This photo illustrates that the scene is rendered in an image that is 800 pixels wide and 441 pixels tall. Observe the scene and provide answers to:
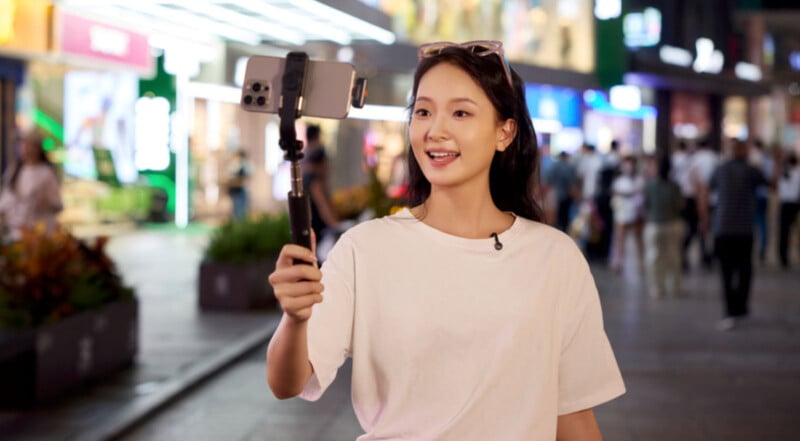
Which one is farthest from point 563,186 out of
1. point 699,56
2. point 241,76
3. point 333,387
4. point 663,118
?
point 699,56

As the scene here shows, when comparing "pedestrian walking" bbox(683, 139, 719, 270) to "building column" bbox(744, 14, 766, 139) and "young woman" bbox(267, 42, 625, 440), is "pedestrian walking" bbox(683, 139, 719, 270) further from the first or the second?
"building column" bbox(744, 14, 766, 139)

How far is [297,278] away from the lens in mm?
2389

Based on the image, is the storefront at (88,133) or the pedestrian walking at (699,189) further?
the storefront at (88,133)

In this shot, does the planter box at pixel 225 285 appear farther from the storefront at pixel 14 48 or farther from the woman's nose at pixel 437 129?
the woman's nose at pixel 437 129

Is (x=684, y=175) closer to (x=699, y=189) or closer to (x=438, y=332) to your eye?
(x=699, y=189)

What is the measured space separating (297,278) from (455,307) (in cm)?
52

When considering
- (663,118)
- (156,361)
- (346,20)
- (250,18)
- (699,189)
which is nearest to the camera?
(156,361)

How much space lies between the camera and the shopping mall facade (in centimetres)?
1487

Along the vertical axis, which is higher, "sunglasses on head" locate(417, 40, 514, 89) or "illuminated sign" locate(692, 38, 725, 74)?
"illuminated sign" locate(692, 38, 725, 74)

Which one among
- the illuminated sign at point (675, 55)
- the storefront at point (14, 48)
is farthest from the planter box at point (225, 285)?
the illuminated sign at point (675, 55)

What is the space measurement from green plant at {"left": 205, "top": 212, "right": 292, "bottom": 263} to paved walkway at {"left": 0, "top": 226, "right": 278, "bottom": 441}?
0.70 metres

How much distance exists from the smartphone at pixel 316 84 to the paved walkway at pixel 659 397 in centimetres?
545

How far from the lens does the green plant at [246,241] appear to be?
14.6m

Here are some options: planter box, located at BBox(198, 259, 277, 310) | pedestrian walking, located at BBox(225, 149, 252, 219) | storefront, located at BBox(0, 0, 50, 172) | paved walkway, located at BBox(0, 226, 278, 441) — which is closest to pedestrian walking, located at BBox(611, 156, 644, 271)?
paved walkway, located at BBox(0, 226, 278, 441)
